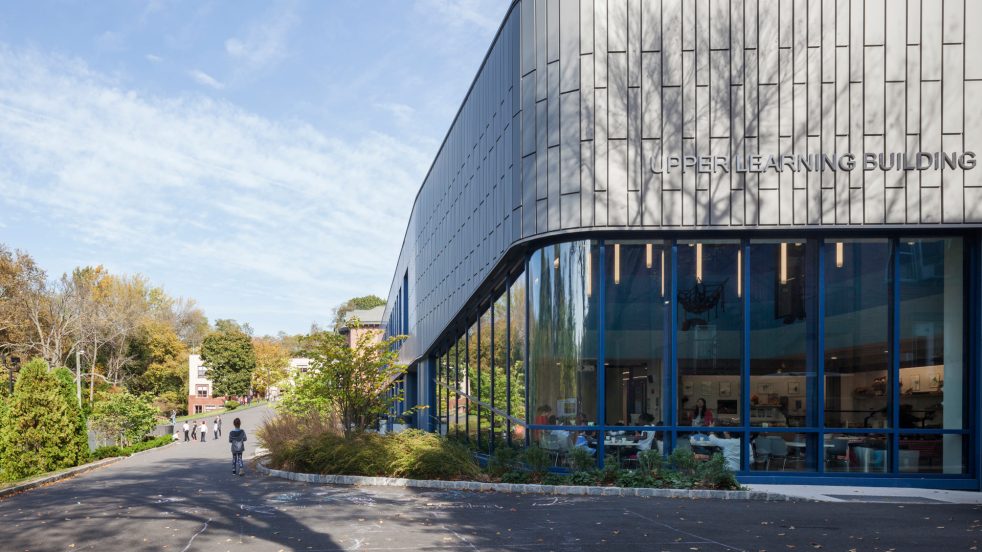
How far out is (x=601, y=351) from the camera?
16.5 metres

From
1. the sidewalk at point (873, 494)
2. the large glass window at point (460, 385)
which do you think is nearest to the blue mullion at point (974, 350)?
the sidewalk at point (873, 494)

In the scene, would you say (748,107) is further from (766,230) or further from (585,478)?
(585,478)

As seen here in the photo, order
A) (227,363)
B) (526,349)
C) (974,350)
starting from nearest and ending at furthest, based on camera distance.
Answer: (974,350) → (526,349) → (227,363)

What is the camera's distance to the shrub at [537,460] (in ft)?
53.5

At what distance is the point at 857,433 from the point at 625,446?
4.33 meters

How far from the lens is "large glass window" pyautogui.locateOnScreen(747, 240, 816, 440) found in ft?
53.6

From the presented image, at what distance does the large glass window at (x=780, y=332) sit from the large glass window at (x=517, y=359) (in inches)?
188

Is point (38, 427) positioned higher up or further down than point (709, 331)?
further down

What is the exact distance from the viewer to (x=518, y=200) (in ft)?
58.2

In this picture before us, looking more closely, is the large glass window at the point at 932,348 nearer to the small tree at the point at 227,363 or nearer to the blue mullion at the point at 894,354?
the blue mullion at the point at 894,354

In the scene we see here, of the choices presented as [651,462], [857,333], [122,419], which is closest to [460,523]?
[651,462]

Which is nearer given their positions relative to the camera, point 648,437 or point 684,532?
point 684,532

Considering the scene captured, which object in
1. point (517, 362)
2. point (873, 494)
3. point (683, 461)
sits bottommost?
point (873, 494)

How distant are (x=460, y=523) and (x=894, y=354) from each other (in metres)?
9.45
